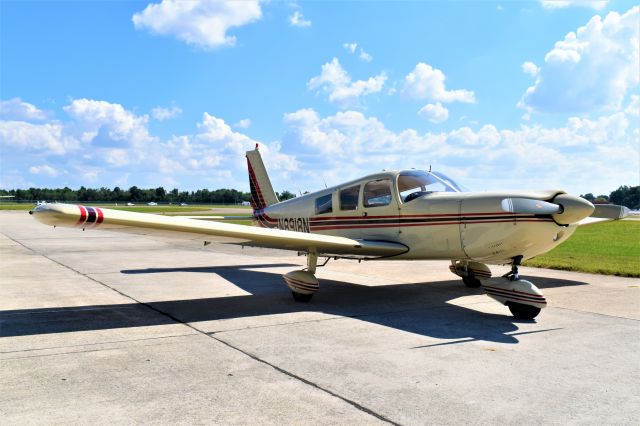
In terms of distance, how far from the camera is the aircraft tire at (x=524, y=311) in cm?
687

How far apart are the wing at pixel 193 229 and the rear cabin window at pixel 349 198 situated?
0.97m

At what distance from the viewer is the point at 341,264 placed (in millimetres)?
13898

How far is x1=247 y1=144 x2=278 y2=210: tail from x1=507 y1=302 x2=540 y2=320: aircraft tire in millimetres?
7567

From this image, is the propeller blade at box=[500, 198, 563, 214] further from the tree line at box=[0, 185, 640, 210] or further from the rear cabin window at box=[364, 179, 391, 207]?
the tree line at box=[0, 185, 640, 210]

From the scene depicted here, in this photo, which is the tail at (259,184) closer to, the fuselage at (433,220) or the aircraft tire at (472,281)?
the fuselage at (433,220)

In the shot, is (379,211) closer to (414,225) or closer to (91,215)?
(414,225)

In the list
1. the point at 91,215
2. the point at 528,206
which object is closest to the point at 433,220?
the point at 528,206

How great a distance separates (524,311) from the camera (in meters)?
6.93

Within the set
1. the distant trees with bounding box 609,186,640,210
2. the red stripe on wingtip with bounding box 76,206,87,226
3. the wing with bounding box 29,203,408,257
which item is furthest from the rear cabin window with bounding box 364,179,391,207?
the distant trees with bounding box 609,186,640,210

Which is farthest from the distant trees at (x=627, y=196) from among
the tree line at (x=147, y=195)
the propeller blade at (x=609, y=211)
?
the propeller blade at (x=609, y=211)

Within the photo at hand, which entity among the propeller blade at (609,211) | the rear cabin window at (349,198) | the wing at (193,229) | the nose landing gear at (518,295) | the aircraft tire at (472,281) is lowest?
the aircraft tire at (472,281)

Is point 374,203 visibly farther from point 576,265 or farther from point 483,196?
point 576,265

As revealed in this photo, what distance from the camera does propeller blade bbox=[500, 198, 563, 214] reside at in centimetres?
690

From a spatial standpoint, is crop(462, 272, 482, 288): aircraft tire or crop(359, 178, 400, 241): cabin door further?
crop(462, 272, 482, 288): aircraft tire
